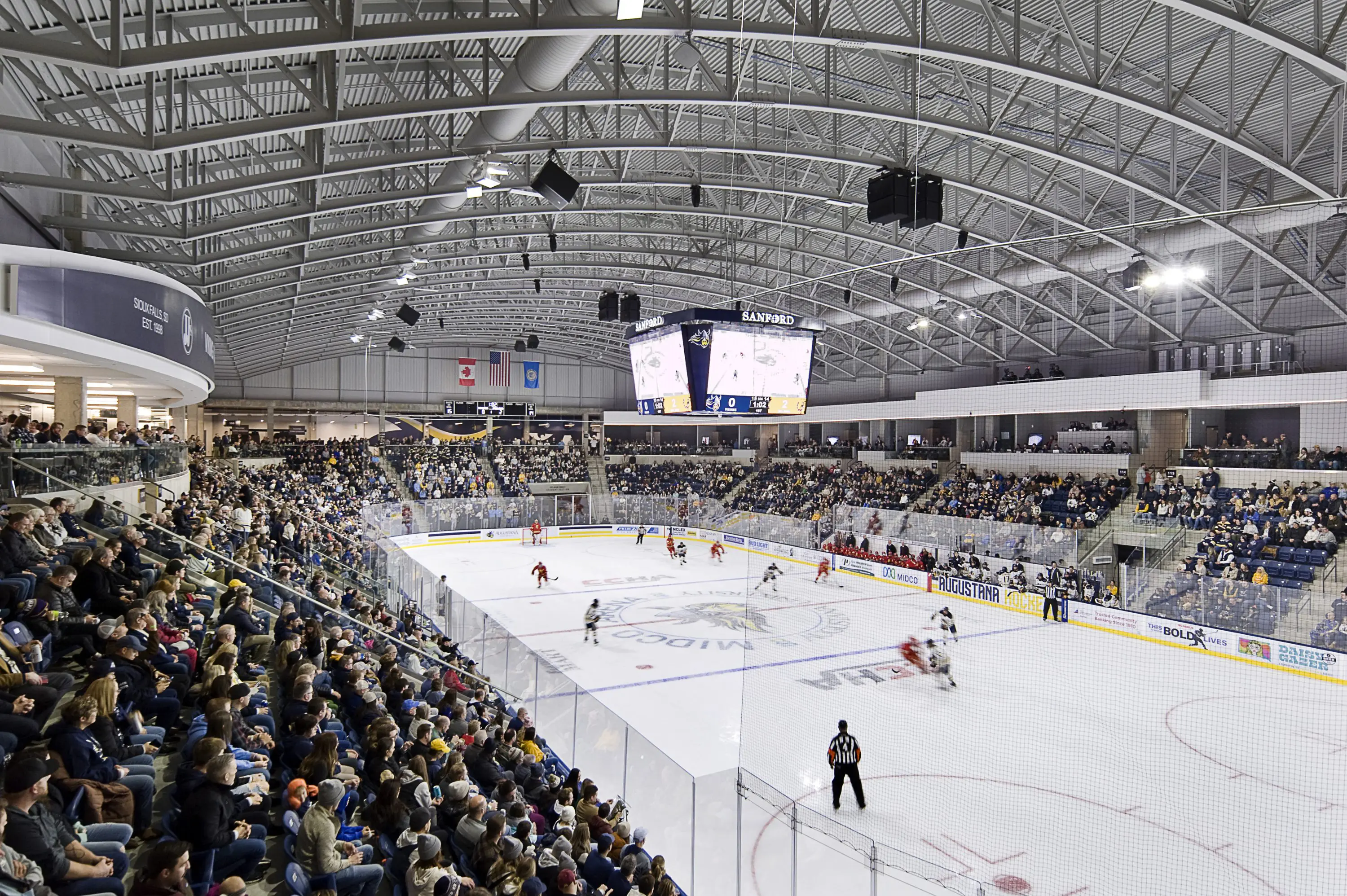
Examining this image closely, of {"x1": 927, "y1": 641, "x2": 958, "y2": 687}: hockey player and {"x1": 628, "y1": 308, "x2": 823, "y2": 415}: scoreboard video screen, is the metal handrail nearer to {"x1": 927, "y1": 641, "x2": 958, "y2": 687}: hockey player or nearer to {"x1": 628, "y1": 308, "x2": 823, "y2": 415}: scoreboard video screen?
{"x1": 927, "y1": 641, "x2": 958, "y2": 687}: hockey player

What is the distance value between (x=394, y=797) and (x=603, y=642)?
1196 cm

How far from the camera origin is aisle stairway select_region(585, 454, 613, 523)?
3769 centimetres

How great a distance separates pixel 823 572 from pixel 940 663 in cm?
1088

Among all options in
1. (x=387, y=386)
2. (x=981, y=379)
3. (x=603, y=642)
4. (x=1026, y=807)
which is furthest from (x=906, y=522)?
(x=387, y=386)

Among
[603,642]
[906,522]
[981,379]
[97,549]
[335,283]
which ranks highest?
[335,283]

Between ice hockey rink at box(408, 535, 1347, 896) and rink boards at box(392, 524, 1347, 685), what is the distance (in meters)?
0.27

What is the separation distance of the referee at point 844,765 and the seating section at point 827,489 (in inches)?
850

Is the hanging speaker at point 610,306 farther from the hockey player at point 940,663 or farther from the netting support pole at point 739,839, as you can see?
the netting support pole at point 739,839

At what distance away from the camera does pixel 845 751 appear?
9.04m

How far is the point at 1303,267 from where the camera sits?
17797mm

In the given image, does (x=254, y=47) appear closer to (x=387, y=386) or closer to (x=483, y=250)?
(x=483, y=250)

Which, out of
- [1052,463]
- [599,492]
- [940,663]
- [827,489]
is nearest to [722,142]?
[940,663]

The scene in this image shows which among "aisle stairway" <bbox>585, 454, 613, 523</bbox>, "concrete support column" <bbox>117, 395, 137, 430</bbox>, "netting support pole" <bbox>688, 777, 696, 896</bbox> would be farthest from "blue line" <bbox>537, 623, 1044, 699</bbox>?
"aisle stairway" <bbox>585, 454, 613, 523</bbox>

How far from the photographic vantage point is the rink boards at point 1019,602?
14758mm
